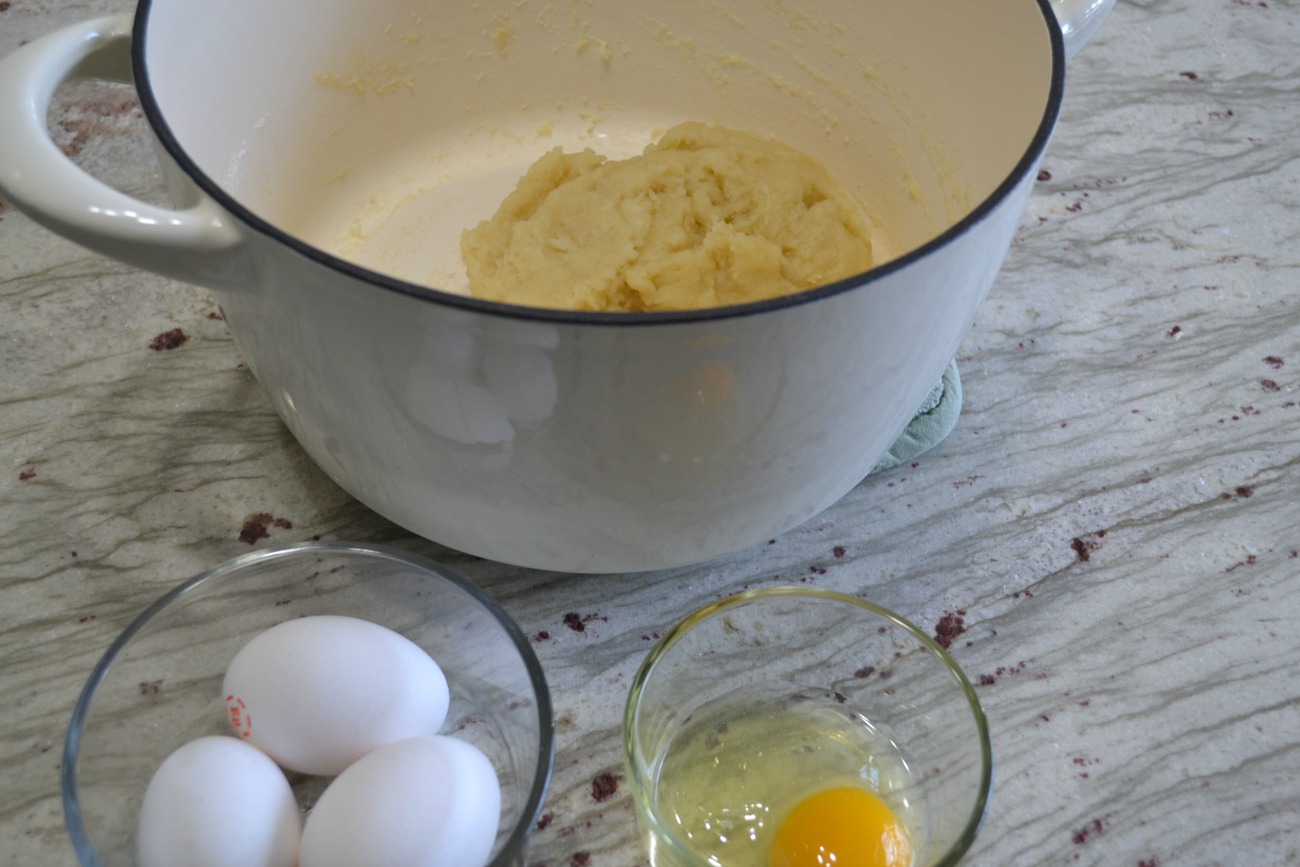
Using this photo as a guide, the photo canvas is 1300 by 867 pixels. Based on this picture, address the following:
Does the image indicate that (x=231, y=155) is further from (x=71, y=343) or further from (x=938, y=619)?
(x=938, y=619)

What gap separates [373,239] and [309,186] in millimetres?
85

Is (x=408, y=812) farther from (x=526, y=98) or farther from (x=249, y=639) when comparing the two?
(x=526, y=98)

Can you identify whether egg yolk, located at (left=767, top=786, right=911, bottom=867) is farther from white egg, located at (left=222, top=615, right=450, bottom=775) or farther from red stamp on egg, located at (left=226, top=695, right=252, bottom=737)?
red stamp on egg, located at (left=226, top=695, right=252, bottom=737)

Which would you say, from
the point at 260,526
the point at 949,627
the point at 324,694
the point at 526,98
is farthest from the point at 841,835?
the point at 526,98

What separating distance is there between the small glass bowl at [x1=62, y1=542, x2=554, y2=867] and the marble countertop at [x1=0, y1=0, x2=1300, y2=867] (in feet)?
0.27

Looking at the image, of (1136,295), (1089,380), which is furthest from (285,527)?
(1136,295)

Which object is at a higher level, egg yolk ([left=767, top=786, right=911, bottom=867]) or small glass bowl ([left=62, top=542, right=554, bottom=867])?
small glass bowl ([left=62, top=542, right=554, bottom=867])

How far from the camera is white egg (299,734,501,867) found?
659 millimetres

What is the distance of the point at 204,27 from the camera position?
0.95m

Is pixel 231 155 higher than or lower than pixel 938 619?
higher

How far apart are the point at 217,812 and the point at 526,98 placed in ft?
2.93

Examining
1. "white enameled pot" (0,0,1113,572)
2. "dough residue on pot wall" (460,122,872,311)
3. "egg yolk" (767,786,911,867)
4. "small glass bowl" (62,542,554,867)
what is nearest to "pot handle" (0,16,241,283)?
"white enameled pot" (0,0,1113,572)

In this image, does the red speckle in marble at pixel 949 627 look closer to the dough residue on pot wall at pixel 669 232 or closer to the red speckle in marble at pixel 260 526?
the dough residue on pot wall at pixel 669 232

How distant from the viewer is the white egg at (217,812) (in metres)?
0.67
